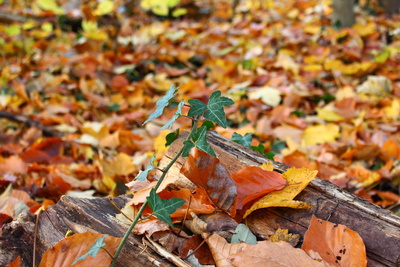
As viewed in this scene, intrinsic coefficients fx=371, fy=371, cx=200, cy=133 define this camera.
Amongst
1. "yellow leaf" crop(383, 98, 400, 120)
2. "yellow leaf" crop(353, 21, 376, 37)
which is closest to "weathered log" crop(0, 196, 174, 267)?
"yellow leaf" crop(383, 98, 400, 120)

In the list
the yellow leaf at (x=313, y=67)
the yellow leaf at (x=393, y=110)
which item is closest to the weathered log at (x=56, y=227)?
the yellow leaf at (x=393, y=110)

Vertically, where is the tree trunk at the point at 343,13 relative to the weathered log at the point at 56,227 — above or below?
below

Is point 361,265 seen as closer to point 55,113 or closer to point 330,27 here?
point 55,113

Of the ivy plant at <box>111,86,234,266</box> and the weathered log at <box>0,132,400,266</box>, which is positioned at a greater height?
the ivy plant at <box>111,86,234,266</box>

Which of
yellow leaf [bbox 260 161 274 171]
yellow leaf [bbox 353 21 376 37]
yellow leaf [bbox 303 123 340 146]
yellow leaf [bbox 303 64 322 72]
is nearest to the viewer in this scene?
yellow leaf [bbox 260 161 274 171]

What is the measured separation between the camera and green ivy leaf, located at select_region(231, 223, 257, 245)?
1.05 meters

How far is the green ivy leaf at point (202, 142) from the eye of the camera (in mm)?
969

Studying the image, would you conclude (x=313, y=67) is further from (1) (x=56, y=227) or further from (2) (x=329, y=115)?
(1) (x=56, y=227)

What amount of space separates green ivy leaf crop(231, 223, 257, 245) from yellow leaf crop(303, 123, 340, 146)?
4.98ft

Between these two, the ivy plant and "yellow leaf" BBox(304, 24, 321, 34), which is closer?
the ivy plant

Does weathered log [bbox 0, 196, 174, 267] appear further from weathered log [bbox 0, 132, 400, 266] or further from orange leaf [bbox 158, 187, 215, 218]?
orange leaf [bbox 158, 187, 215, 218]

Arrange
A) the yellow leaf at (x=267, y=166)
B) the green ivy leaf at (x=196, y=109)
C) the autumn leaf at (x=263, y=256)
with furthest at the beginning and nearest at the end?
the yellow leaf at (x=267, y=166)
the green ivy leaf at (x=196, y=109)
the autumn leaf at (x=263, y=256)

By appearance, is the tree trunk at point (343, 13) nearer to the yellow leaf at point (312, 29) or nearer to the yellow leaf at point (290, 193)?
the yellow leaf at point (312, 29)

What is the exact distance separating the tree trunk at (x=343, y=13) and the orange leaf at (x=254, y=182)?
148 inches
